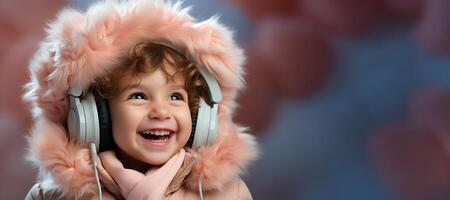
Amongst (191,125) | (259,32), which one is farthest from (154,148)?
(259,32)

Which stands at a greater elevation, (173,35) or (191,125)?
(173,35)

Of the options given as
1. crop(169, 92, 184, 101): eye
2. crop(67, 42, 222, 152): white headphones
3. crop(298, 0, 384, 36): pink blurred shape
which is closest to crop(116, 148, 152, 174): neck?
crop(67, 42, 222, 152): white headphones

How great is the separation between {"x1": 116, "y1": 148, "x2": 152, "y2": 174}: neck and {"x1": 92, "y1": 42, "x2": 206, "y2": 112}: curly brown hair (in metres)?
0.11

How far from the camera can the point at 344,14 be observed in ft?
5.84

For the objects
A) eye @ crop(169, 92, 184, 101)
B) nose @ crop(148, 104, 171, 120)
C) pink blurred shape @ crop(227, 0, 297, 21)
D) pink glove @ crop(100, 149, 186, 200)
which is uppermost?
pink blurred shape @ crop(227, 0, 297, 21)

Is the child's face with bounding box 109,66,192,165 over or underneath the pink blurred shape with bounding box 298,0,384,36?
underneath

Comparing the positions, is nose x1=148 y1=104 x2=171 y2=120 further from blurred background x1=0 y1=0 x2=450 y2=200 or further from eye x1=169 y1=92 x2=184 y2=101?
blurred background x1=0 y1=0 x2=450 y2=200

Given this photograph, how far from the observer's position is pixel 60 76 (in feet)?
3.84

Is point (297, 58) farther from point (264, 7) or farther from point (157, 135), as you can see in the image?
point (157, 135)

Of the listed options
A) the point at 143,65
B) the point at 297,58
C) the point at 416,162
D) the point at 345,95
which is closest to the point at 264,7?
the point at 297,58

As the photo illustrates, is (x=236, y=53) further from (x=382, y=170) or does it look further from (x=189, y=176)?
(x=382, y=170)

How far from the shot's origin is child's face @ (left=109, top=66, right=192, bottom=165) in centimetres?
119

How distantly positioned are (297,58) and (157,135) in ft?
2.17

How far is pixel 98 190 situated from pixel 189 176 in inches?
6.7
